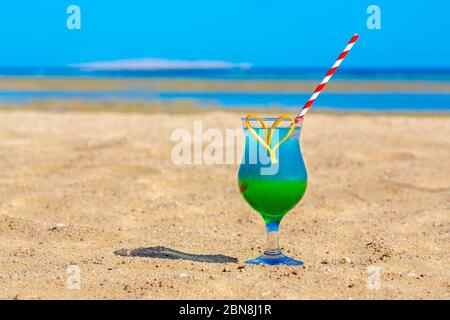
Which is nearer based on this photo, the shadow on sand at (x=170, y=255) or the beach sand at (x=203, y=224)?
the beach sand at (x=203, y=224)

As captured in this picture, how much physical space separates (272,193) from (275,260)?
381 mm

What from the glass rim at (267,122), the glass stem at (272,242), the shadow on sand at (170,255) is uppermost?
the glass rim at (267,122)

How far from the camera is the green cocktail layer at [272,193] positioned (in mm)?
3496

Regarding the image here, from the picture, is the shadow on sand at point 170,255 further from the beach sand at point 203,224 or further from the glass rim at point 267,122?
the glass rim at point 267,122

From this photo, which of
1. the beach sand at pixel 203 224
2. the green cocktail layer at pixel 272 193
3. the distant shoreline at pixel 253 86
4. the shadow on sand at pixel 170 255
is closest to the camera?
the beach sand at pixel 203 224

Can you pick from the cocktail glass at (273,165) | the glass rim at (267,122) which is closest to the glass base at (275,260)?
the cocktail glass at (273,165)

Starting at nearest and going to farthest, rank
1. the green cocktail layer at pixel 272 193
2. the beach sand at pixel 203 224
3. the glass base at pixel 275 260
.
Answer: the beach sand at pixel 203 224, the green cocktail layer at pixel 272 193, the glass base at pixel 275 260

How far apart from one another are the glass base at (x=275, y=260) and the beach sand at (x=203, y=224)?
81mm

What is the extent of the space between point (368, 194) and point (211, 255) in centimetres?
217

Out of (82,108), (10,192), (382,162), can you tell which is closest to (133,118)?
(82,108)

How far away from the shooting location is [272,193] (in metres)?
3.50

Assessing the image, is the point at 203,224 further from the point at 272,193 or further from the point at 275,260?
the point at 272,193

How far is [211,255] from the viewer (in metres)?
3.91
